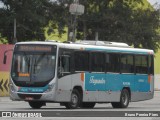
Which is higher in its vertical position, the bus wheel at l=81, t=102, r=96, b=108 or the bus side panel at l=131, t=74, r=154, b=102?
Answer: the bus side panel at l=131, t=74, r=154, b=102

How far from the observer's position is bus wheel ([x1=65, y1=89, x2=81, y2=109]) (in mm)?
29086

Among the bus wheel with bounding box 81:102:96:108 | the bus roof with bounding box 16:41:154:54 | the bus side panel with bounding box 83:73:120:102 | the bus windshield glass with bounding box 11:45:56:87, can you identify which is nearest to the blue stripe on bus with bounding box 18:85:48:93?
the bus windshield glass with bounding box 11:45:56:87

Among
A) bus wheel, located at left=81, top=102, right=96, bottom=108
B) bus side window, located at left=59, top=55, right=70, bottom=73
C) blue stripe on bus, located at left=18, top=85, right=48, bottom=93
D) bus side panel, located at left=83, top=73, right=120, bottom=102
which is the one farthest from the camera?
bus wheel, located at left=81, top=102, right=96, bottom=108

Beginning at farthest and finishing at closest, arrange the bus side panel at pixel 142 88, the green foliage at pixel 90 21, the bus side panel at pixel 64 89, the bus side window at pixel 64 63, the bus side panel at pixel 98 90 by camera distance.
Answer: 1. the green foliage at pixel 90 21
2. the bus side panel at pixel 142 88
3. the bus side panel at pixel 98 90
4. the bus side window at pixel 64 63
5. the bus side panel at pixel 64 89

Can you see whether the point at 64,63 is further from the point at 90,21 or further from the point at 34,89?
the point at 90,21

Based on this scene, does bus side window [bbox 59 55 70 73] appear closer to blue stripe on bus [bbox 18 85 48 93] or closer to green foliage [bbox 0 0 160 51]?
blue stripe on bus [bbox 18 85 48 93]

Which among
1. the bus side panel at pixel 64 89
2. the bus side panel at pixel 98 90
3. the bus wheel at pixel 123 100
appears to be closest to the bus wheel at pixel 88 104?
the bus side panel at pixel 98 90

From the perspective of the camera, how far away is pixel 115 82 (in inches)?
1271

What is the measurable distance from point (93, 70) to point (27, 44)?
3.43m

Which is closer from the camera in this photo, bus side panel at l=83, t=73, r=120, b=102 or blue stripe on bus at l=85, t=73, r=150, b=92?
bus side panel at l=83, t=73, r=120, b=102

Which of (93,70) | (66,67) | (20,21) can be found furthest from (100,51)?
(20,21)

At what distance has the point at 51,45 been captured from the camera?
2861cm

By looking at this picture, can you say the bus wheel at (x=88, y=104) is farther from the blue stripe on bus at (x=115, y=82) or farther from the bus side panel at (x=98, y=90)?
the blue stripe on bus at (x=115, y=82)

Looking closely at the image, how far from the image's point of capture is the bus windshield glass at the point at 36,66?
2830 centimetres
